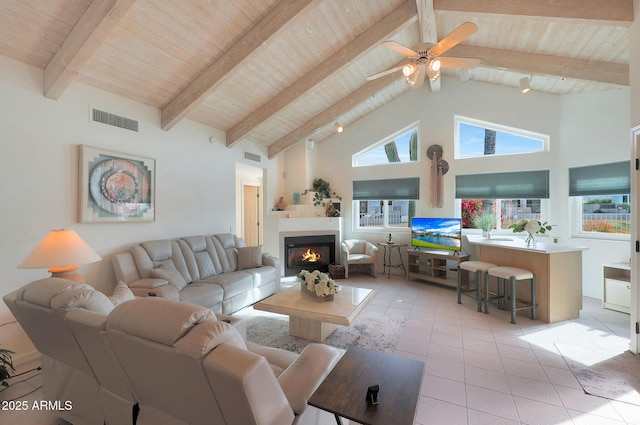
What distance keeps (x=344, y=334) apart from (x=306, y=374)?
74.3 inches

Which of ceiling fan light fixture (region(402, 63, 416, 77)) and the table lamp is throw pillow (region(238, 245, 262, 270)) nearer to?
the table lamp

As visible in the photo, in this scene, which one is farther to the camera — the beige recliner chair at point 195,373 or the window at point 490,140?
the window at point 490,140

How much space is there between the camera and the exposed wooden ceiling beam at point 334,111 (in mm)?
4945

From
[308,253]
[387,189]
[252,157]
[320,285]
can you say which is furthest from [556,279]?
[252,157]

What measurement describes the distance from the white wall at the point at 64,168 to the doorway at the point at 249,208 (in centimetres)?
285

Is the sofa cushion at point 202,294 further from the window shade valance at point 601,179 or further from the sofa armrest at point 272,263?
the window shade valance at point 601,179

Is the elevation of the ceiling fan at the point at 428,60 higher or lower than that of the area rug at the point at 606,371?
higher

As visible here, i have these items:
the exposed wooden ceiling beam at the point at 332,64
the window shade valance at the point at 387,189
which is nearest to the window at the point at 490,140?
the window shade valance at the point at 387,189

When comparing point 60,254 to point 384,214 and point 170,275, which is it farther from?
point 384,214

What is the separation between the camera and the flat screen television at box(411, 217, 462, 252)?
503cm

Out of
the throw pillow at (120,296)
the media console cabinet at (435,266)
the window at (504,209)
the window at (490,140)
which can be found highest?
the window at (490,140)

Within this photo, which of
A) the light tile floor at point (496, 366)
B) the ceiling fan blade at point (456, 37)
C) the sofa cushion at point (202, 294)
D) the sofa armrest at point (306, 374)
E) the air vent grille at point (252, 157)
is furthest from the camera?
the air vent grille at point (252, 157)

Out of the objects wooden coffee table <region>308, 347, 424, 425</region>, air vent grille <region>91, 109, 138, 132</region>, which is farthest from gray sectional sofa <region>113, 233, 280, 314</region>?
wooden coffee table <region>308, 347, 424, 425</region>

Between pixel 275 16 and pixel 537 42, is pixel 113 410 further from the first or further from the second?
pixel 537 42
